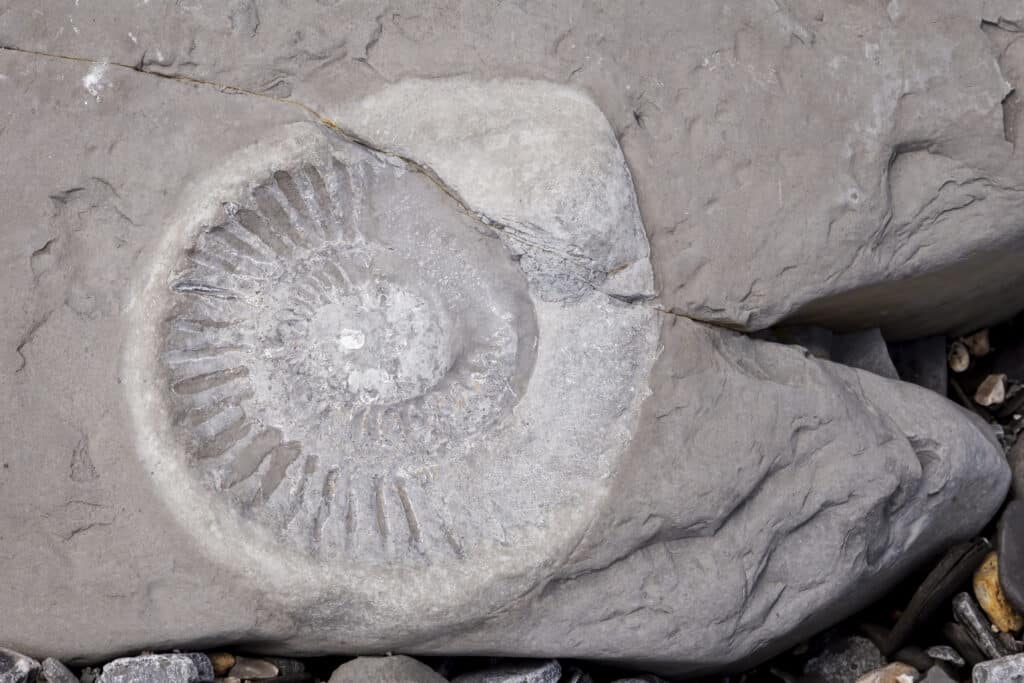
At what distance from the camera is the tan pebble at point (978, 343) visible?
3021 millimetres

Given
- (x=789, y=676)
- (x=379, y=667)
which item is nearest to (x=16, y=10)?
(x=379, y=667)

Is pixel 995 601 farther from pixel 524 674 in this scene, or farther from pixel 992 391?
pixel 524 674

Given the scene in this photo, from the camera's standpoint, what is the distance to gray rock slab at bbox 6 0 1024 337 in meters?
2.20

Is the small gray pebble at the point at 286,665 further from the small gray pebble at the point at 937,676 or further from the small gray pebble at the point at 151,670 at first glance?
the small gray pebble at the point at 937,676

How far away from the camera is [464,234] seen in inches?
87.7

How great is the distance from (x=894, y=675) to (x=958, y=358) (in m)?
0.93

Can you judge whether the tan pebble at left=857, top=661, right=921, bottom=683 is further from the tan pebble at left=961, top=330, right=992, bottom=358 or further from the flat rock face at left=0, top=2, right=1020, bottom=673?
the tan pebble at left=961, top=330, right=992, bottom=358

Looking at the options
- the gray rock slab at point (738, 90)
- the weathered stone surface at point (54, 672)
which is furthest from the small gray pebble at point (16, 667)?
the gray rock slab at point (738, 90)

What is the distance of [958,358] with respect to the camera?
3.01m

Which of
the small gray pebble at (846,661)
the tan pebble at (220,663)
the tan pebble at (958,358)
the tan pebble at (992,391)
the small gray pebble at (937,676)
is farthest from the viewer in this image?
the tan pebble at (958,358)

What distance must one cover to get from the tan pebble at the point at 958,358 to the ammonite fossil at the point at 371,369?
1.20m

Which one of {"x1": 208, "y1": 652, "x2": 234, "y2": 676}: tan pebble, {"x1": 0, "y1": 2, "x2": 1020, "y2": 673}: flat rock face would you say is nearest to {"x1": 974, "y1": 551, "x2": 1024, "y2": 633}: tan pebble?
{"x1": 0, "y1": 2, "x2": 1020, "y2": 673}: flat rock face

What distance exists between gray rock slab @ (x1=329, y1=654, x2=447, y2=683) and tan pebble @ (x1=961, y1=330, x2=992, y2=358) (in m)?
1.69

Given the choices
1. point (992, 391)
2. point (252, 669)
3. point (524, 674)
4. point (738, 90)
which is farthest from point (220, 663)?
point (992, 391)
